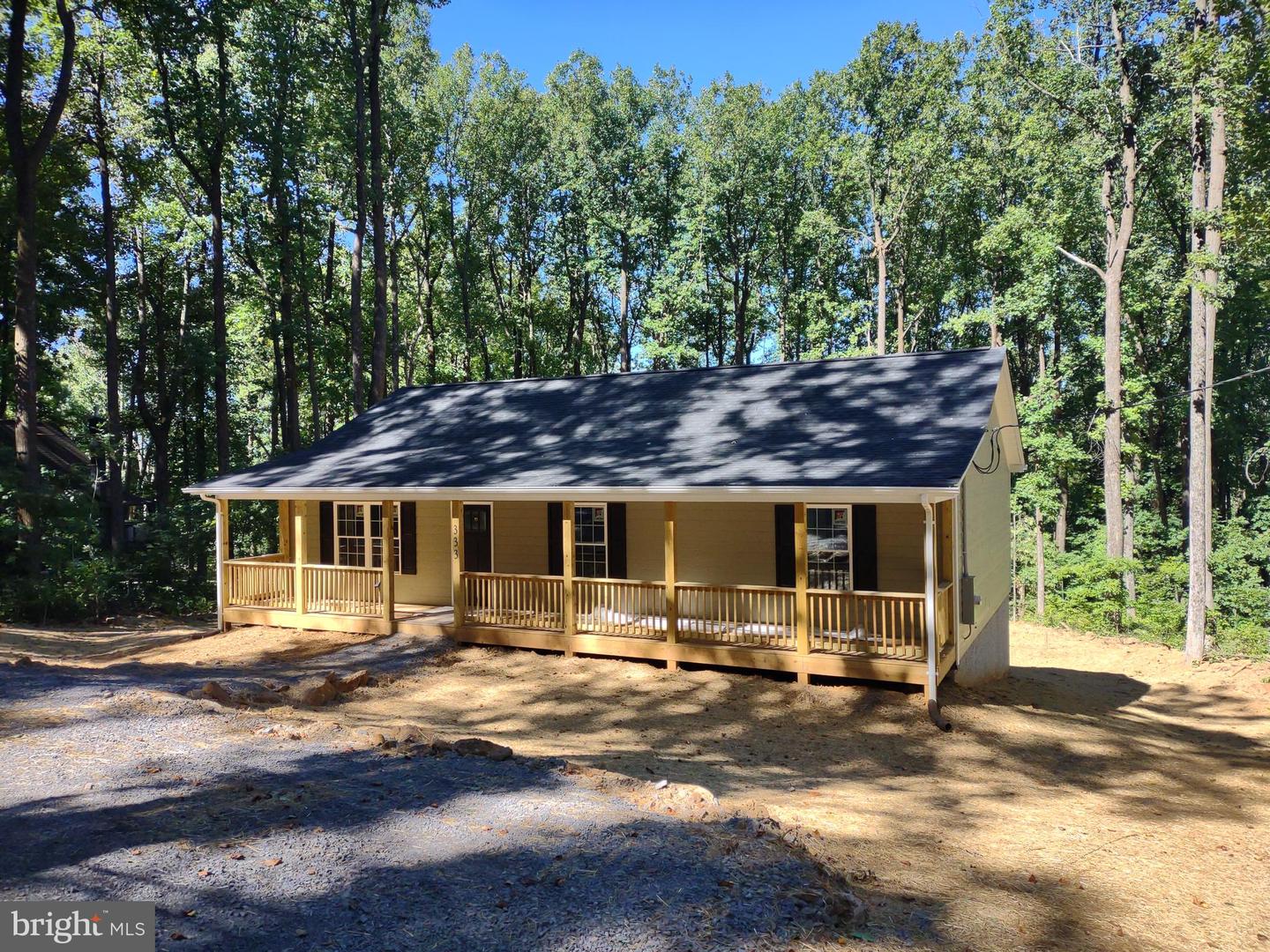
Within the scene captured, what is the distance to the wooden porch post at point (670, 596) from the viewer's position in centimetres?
1141

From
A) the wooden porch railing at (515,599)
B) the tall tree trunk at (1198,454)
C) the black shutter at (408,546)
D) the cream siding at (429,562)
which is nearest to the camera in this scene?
the wooden porch railing at (515,599)

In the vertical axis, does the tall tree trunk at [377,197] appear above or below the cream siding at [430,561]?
above

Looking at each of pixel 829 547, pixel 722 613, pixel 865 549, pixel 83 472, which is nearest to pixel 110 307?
pixel 83 472

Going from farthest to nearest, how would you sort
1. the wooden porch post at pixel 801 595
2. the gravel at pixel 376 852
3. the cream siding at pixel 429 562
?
the cream siding at pixel 429 562, the wooden porch post at pixel 801 595, the gravel at pixel 376 852

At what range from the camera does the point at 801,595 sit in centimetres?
1068

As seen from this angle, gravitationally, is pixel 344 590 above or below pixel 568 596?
below

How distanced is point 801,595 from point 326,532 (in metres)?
10.3

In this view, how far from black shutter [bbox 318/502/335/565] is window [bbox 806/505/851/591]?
979 centimetres

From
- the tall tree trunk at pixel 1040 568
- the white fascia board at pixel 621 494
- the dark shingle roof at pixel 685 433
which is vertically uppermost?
the dark shingle roof at pixel 685 433

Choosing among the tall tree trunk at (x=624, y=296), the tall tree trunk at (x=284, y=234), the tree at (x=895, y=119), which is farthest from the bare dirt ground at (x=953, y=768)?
the tall tree trunk at (x=624, y=296)

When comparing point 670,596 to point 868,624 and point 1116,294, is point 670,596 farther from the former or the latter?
point 1116,294

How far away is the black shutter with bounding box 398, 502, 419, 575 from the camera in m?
15.4

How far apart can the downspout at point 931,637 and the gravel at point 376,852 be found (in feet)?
15.8

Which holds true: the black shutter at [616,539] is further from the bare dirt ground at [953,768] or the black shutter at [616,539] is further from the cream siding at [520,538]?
the bare dirt ground at [953,768]
